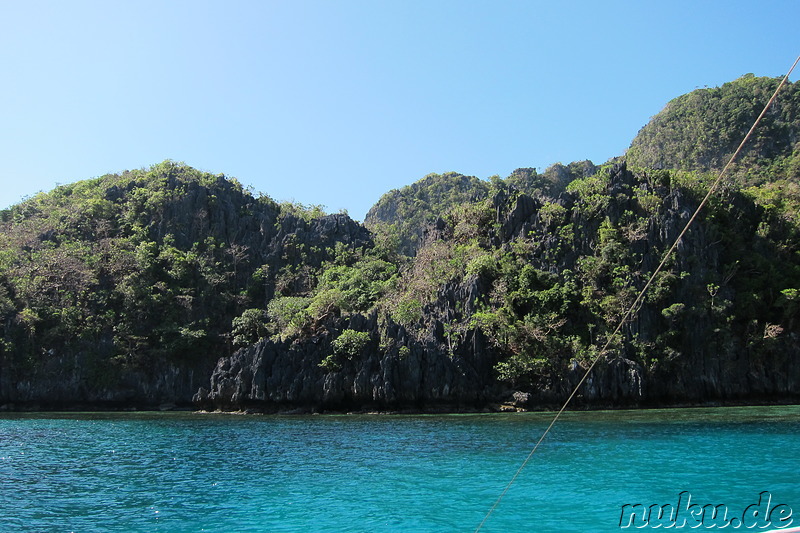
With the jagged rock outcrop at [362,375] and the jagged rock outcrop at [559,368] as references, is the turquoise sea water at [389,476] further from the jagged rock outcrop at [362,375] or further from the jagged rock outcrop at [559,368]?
the jagged rock outcrop at [362,375]

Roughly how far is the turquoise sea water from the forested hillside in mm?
12862

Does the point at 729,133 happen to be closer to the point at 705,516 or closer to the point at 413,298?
the point at 413,298

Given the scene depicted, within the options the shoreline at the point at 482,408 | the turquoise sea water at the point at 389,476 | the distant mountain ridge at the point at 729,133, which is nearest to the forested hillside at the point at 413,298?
the shoreline at the point at 482,408

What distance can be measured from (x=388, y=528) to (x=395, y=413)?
29186 mm

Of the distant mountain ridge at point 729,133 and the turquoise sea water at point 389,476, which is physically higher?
the distant mountain ridge at point 729,133

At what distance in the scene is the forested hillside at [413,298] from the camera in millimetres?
41719

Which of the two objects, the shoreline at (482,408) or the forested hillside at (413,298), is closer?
the shoreline at (482,408)

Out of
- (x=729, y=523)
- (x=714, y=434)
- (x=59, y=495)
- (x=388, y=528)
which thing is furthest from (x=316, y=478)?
(x=714, y=434)

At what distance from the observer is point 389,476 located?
16.7 metres

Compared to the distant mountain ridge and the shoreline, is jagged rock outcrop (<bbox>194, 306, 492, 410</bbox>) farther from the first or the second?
the distant mountain ridge

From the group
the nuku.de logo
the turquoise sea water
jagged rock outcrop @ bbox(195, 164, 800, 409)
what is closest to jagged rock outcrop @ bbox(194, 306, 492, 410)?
jagged rock outcrop @ bbox(195, 164, 800, 409)

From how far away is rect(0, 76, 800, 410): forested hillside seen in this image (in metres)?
41.7

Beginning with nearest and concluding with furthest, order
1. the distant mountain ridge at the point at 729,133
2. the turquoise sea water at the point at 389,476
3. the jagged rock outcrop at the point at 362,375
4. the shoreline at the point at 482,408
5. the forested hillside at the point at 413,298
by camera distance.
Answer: the turquoise sea water at the point at 389,476 < the shoreline at the point at 482,408 < the jagged rock outcrop at the point at 362,375 < the forested hillside at the point at 413,298 < the distant mountain ridge at the point at 729,133

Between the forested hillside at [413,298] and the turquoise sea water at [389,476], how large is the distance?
12.9 m
